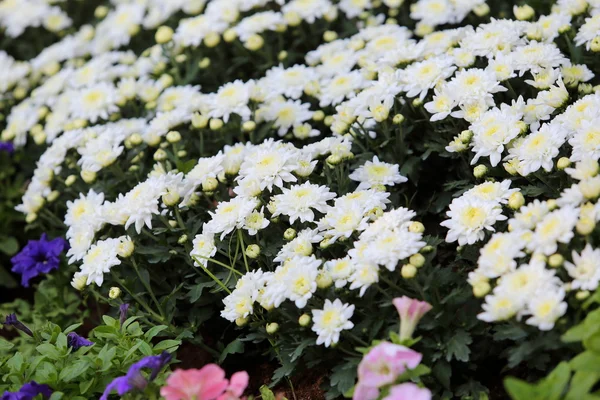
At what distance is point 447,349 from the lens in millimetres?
2475

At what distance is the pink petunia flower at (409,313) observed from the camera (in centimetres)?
232

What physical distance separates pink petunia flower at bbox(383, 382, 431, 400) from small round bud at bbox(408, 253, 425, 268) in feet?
1.53

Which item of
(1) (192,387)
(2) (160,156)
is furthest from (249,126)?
(1) (192,387)

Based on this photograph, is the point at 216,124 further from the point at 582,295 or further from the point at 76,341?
the point at 582,295

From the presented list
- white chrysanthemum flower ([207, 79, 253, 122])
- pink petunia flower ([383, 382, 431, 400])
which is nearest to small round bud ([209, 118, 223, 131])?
white chrysanthemum flower ([207, 79, 253, 122])

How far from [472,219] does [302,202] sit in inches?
26.0

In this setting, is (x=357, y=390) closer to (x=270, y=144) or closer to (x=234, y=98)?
(x=270, y=144)

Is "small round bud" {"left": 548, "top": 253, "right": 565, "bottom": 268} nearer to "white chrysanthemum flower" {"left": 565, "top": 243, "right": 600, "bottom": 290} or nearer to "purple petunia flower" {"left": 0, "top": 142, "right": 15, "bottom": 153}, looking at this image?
"white chrysanthemum flower" {"left": 565, "top": 243, "right": 600, "bottom": 290}

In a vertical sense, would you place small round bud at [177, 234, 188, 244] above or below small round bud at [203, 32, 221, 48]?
below

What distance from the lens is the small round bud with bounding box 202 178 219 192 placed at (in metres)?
3.11

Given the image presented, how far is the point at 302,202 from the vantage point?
9.36ft

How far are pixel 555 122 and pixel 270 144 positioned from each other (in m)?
1.19

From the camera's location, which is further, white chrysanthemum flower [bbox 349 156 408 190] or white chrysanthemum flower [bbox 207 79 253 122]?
white chrysanthemum flower [bbox 207 79 253 122]

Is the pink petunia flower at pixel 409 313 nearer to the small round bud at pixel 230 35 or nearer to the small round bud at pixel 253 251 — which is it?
the small round bud at pixel 253 251
